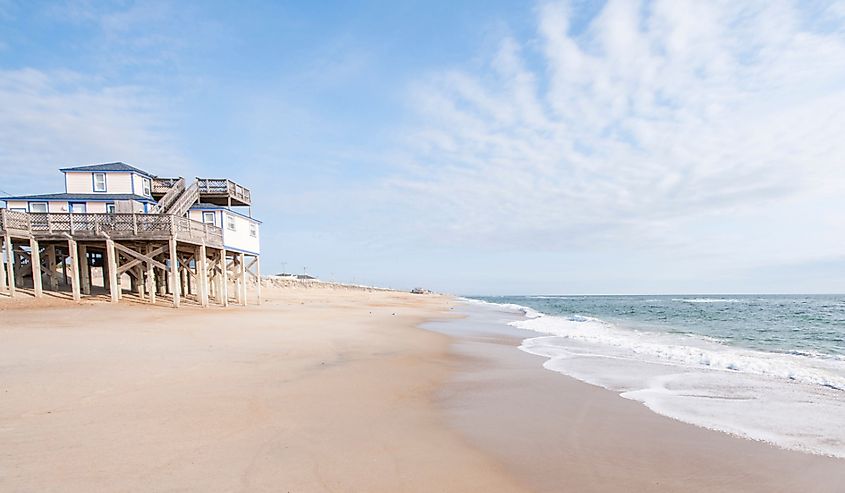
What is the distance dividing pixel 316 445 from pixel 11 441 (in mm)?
3170

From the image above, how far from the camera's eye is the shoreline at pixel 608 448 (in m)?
4.11

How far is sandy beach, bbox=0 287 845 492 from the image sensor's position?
3.93m

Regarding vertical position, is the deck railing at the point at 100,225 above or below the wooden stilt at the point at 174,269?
above

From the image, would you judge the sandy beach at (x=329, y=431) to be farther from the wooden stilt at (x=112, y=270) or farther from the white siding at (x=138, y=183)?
the white siding at (x=138, y=183)

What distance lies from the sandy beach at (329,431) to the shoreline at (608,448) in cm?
2

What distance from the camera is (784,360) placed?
1177 cm

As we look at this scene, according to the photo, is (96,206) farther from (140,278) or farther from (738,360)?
(738,360)

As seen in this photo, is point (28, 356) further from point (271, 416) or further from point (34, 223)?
point (34, 223)

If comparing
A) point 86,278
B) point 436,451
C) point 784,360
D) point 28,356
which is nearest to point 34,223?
point 86,278

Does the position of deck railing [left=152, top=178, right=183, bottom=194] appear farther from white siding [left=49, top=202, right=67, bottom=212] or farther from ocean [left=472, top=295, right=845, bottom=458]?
ocean [left=472, top=295, right=845, bottom=458]

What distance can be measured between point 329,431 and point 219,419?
147cm

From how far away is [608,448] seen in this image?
4910mm

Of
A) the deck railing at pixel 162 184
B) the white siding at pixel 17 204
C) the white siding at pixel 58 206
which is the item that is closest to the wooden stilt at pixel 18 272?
the white siding at pixel 58 206

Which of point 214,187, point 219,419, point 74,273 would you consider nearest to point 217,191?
point 214,187
